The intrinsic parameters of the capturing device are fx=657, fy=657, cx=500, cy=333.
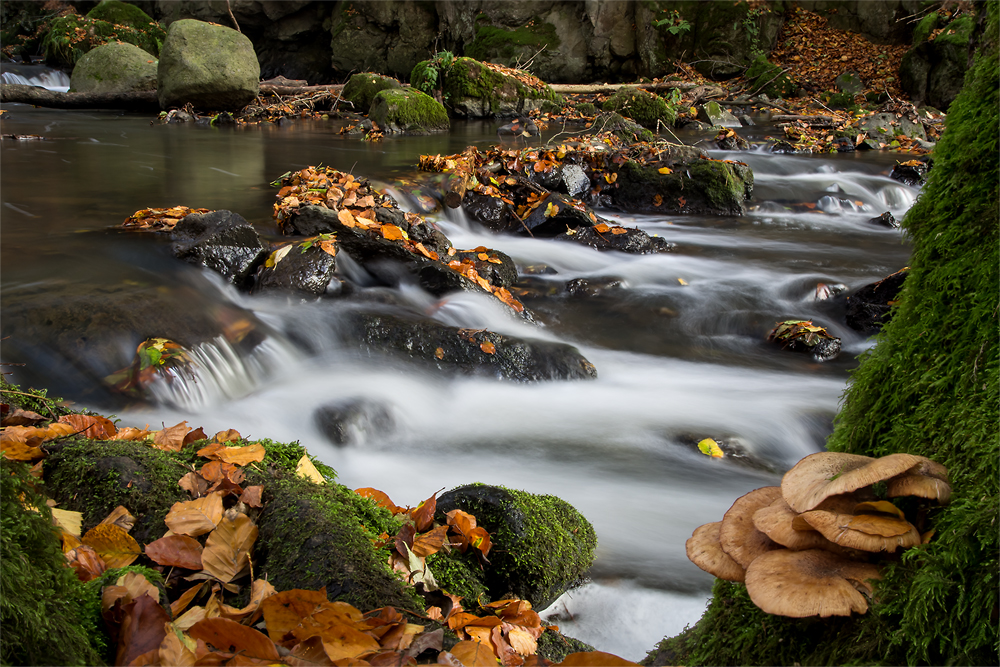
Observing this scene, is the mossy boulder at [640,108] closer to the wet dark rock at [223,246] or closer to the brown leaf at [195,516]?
the wet dark rock at [223,246]

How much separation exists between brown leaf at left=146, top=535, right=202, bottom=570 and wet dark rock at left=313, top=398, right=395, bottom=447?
2.21 metres

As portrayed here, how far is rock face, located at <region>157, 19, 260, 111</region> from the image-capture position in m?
15.6

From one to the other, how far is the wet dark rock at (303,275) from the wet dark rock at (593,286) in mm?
2551

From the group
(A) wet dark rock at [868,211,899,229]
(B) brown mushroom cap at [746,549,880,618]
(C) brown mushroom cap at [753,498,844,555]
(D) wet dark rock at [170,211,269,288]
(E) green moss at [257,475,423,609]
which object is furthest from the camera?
(A) wet dark rock at [868,211,899,229]

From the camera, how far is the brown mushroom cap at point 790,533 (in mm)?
1400

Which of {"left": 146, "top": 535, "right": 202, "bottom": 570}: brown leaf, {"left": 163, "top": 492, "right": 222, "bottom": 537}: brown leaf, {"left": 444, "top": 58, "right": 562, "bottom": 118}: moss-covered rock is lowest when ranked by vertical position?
{"left": 146, "top": 535, "right": 202, "bottom": 570}: brown leaf

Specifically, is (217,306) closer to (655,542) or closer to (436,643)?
(655,542)

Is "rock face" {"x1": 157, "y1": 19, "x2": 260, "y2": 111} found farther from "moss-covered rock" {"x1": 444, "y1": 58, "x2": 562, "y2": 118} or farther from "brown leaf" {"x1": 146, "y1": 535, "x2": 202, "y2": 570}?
"brown leaf" {"x1": 146, "y1": 535, "x2": 202, "y2": 570}

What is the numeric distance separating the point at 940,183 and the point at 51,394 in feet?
14.9

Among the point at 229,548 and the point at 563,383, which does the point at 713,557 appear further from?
the point at 563,383

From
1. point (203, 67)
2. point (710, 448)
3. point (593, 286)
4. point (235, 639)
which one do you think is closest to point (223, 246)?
point (593, 286)

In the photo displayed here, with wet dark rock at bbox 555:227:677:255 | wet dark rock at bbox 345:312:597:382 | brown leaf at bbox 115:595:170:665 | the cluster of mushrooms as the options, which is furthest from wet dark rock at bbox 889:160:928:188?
brown leaf at bbox 115:595:170:665

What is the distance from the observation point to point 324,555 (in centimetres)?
188

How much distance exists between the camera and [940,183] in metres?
1.65
